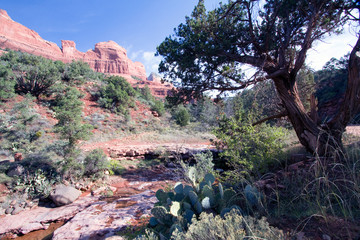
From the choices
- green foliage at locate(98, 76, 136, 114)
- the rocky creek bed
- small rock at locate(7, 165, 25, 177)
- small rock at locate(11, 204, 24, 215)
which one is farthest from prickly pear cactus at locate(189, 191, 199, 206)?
green foliage at locate(98, 76, 136, 114)

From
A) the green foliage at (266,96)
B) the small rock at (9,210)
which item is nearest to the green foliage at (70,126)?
the small rock at (9,210)

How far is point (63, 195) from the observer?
17.1ft

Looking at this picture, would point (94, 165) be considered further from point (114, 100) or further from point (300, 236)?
point (114, 100)

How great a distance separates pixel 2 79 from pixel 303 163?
21.9m

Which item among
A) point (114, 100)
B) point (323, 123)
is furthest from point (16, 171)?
point (114, 100)

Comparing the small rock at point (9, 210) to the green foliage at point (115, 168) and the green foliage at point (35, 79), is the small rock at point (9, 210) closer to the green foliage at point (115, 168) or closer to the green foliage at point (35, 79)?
the green foliage at point (115, 168)

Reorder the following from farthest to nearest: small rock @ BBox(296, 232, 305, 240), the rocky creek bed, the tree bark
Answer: the tree bark → the rocky creek bed → small rock @ BBox(296, 232, 305, 240)

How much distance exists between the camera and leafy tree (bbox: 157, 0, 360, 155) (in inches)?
167

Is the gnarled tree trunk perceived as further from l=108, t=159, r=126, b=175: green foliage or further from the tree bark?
l=108, t=159, r=126, b=175: green foliage

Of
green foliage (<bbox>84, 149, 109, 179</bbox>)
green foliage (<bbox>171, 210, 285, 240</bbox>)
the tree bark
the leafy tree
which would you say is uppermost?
the leafy tree

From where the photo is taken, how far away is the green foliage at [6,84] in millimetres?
14202

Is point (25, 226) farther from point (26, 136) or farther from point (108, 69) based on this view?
point (108, 69)

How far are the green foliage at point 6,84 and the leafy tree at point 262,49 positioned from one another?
1600 centimetres

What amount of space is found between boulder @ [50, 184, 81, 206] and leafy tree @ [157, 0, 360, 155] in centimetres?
487
